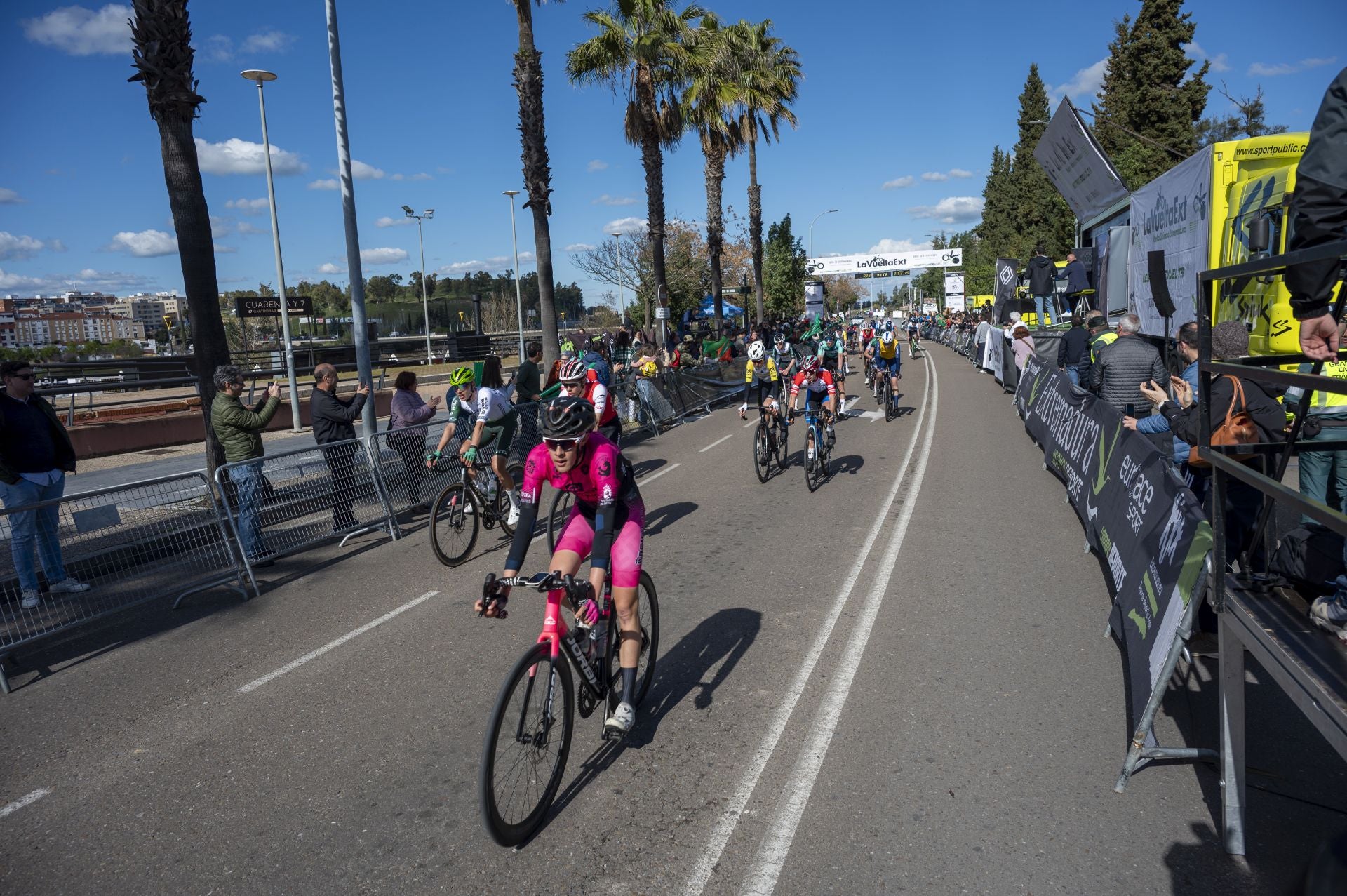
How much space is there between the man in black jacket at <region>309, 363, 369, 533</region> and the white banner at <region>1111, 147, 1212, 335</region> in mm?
9518

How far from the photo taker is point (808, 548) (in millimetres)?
8234

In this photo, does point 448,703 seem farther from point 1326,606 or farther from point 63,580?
point 1326,606

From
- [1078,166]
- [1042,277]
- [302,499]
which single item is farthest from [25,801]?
[1042,277]

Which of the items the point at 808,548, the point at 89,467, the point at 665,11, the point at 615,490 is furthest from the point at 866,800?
the point at 665,11

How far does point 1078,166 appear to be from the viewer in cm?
2089

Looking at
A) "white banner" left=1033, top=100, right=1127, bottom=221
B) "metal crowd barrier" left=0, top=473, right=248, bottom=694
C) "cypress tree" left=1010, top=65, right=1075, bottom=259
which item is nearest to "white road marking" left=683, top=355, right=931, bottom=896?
"metal crowd barrier" left=0, top=473, right=248, bottom=694

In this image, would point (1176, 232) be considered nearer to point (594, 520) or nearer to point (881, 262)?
point (594, 520)

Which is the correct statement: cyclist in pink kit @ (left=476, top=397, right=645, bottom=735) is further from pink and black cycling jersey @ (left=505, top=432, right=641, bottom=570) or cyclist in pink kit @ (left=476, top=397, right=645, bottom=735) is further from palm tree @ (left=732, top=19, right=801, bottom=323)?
palm tree @ (left=732, top=19, right=801, bottom=323)

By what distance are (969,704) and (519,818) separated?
262 cm

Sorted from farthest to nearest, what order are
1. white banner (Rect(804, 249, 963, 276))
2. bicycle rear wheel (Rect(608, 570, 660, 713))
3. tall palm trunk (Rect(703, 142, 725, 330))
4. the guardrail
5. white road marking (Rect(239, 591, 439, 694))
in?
white banner (Rect(804, 249, 963, 276)) → tall palm trunk (Rect(703, 142, 725, 330)) → the guardrail → white road marking (Rect(239, 591, 439, 694)) → bicycle rear wheel (Rect(608, 570, 660, 713))

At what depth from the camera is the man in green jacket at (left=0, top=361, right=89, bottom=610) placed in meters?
6.57

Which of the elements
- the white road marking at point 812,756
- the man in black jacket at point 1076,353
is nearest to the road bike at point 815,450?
the white road marking at point 812,756

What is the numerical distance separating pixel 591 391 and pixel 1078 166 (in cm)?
1839

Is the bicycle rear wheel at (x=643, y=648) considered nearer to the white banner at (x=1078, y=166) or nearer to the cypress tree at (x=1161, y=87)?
the white banner at (x=1078, y=166)
